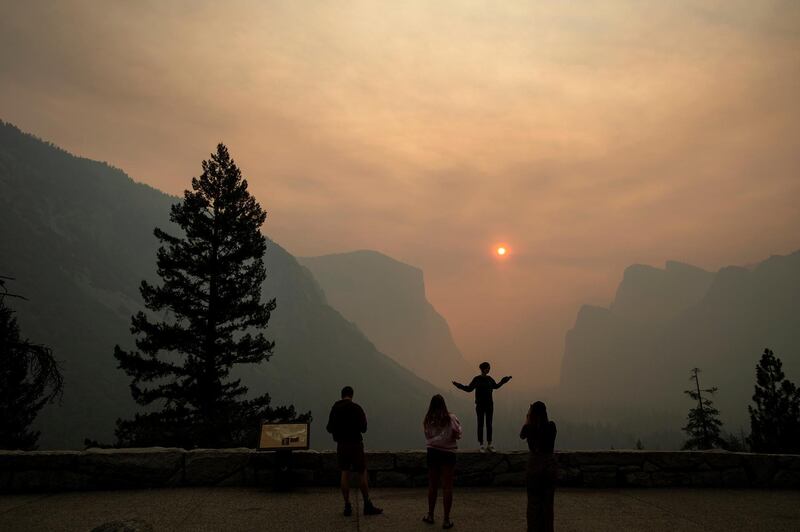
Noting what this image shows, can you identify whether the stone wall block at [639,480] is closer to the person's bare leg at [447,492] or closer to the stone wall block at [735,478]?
the stone wall block at [735,478]

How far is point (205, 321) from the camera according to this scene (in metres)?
24.1

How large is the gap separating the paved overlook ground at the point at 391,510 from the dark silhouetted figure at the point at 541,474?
121 centimetres

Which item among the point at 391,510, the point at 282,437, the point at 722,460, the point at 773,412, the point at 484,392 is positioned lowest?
the point at 391,510

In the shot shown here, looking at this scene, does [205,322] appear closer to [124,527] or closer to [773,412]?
[124,527]

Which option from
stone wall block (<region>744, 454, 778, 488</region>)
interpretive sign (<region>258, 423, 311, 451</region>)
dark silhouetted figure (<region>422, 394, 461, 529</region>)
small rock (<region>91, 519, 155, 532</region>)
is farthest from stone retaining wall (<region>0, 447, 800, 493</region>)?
small rock (<region>91, 519, 155, 532</region>)

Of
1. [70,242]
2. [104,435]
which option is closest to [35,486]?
[104,435]

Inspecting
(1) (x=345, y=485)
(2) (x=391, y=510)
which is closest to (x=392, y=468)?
(2) (x=391, y=510)

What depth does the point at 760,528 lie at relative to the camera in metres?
7.32

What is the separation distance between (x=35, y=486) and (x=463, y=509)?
6.98 metres

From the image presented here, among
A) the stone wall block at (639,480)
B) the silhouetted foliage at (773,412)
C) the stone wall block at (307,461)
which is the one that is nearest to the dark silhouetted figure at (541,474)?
the stone wall block at (307,461)

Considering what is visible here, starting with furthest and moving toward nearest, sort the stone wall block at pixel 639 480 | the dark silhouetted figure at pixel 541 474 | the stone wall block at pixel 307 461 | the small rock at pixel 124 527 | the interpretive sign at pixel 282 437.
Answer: the stone wall block at pixel 639 480
the stone wall block at pixel 307 461
the interpretive sign at pixel 282 437
the dark silhouetted figure at pixel 541 474
the small rock at pixel 124 527

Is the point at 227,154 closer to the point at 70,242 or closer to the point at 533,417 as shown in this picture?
the point at 533,417

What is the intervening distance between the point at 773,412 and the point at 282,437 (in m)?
44.7

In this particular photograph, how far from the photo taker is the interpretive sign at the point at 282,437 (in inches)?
360
